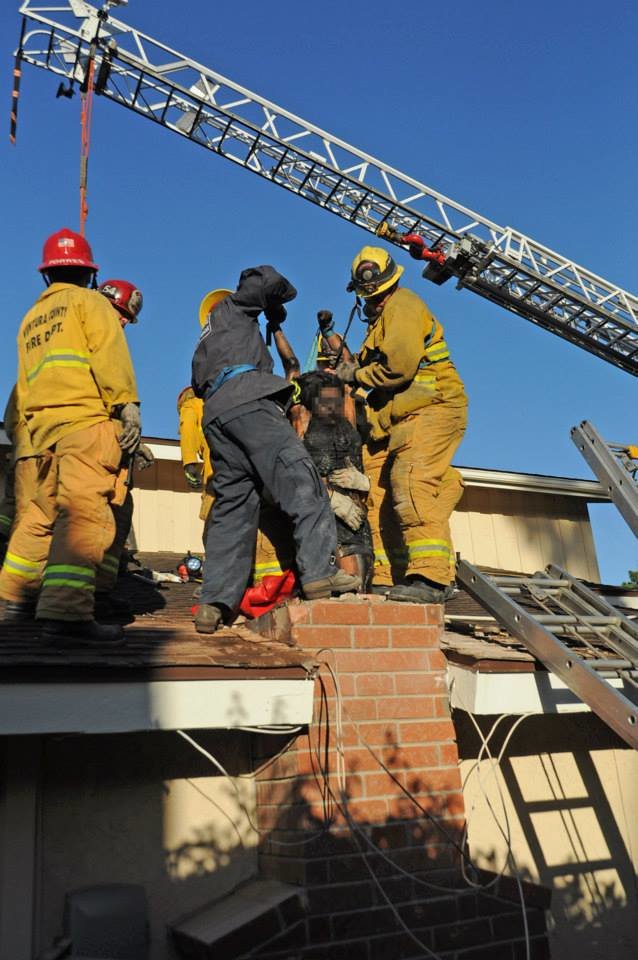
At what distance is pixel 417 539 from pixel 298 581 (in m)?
0.77

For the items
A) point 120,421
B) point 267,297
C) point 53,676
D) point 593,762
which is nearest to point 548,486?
point 593,762

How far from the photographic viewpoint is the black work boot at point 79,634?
12.8 feet

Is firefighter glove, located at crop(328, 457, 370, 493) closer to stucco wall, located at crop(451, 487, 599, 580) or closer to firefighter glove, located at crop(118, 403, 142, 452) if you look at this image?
firefighter glove, located at crop(118, 403, 142, 452)

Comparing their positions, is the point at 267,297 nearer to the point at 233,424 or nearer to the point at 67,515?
the point at 233,424

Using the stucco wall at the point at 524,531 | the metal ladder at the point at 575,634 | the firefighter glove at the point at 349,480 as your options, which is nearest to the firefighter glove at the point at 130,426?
the firefighter glove at the point at 349,480

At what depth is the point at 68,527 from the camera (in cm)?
416

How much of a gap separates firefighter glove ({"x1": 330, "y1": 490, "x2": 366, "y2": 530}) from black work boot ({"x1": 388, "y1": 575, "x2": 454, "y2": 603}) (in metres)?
0.56

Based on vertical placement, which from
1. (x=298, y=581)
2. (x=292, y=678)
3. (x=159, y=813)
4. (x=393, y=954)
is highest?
(x=298, y=581)

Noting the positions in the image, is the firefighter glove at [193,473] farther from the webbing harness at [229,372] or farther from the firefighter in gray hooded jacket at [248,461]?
the webbing harness at [229,372]

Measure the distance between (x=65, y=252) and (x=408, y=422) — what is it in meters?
2.26

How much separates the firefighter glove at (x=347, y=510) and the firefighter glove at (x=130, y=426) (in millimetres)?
1488

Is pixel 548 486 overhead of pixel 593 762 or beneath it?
overhead

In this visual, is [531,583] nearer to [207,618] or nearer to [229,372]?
[207,618]

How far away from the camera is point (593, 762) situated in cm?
534
